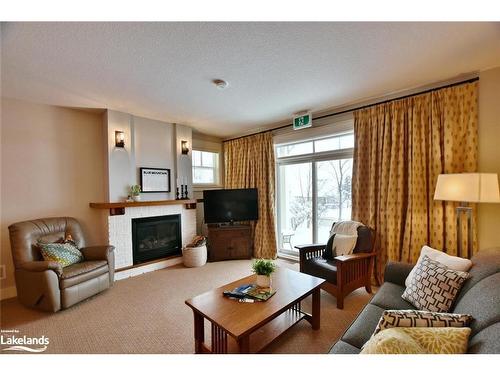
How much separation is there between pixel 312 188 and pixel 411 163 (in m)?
1.52

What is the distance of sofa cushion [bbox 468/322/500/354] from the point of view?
800 millimetres

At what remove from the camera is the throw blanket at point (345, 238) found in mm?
2688

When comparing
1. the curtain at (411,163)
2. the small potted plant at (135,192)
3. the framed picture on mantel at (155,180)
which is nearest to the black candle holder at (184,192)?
the framed picture on mantel at (155,180)

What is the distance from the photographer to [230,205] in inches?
166

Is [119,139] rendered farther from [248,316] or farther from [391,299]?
[391,299]

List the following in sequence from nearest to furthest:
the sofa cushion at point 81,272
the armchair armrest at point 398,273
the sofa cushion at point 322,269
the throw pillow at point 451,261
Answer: the throw pillow at point 451,261
the armchair armrest at point 398,273
the sofa cushion at point 81,272
the sofa cushion at point 322,269

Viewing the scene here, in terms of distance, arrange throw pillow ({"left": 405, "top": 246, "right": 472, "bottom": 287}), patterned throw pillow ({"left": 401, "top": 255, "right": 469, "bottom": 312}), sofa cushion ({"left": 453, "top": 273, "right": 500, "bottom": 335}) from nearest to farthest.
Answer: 1. sofa cushion ({"left": 453, "top": 273, "right": 500, "bottom": 335})
2. patterned throw pillow ({"left": 401, "top": 255, "right": 469, "bottom": 312})
3. throw pillow ({"left": 405, "top": 246, "right": 472, "bottom": 287})

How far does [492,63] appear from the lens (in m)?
2.09

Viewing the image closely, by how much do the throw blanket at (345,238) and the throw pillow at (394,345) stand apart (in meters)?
1.86

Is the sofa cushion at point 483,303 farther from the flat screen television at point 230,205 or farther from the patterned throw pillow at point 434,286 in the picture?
the flat screen television at point 230,205

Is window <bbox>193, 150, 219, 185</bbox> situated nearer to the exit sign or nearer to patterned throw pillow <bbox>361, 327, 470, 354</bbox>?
the exit sign

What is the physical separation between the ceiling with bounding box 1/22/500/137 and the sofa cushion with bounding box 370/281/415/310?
2052mm

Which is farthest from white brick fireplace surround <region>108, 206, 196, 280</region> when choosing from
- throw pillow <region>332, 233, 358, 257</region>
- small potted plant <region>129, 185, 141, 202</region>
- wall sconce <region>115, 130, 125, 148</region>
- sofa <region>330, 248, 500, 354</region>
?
sofa <region>330, 248, 500, 354</region>
